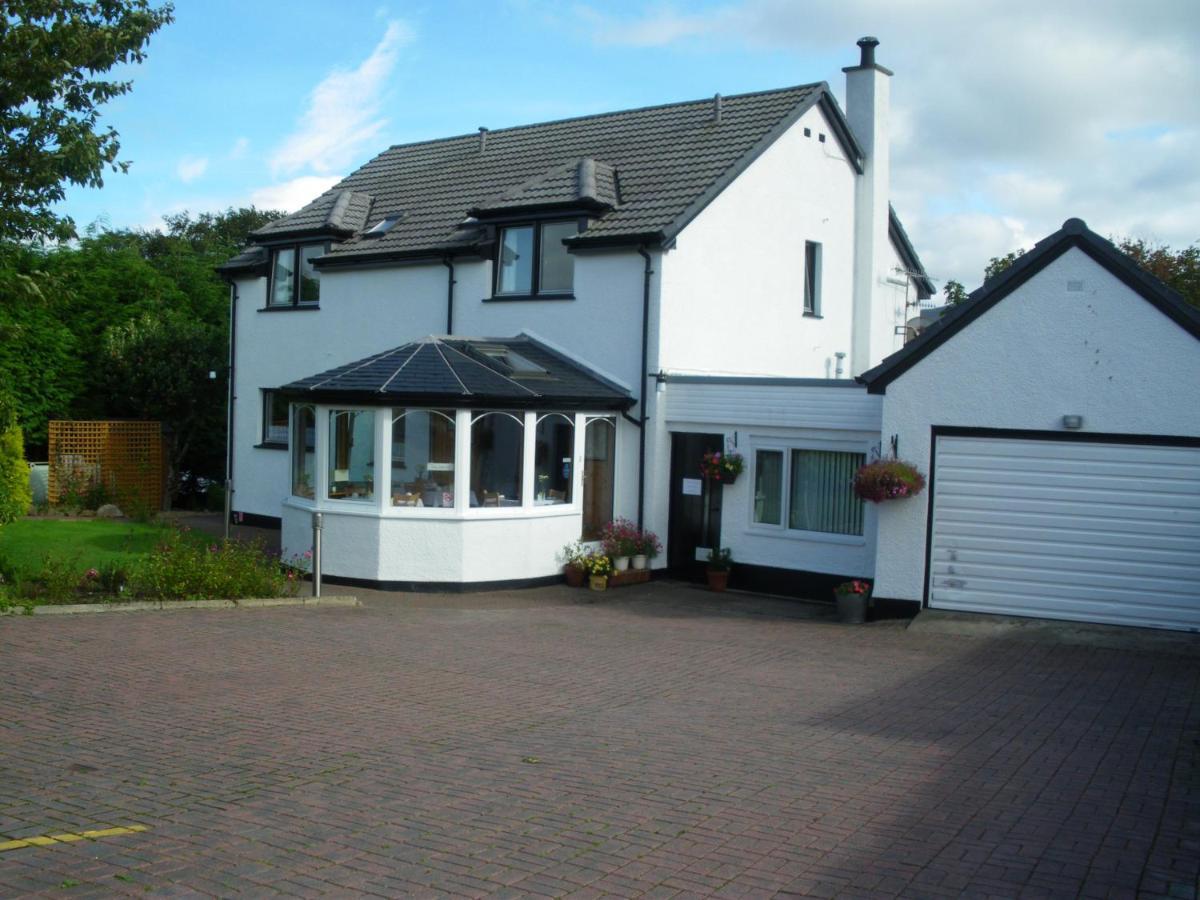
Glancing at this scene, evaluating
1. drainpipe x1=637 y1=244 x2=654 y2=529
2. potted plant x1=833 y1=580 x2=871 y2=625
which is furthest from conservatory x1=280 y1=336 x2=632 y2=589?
potted plant x1=833 y1=580 x2=871 y2=625

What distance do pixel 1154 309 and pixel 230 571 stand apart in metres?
11.8

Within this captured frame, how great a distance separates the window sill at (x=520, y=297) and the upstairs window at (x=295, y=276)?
4934mm

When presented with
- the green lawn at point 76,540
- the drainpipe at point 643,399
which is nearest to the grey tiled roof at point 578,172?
the drainpipe at point 643,399

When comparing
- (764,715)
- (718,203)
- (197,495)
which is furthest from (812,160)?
(197,495)

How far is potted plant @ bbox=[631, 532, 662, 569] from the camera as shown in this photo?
18.9 m

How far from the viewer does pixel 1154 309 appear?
13.9 metres

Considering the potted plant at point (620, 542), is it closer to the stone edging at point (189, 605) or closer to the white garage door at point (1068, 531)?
the stone edging at point (189, 605)

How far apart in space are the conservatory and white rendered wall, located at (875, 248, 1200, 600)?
16.7 feet

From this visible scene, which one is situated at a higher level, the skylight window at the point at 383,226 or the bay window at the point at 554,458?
the skylight window at the point at 383,226

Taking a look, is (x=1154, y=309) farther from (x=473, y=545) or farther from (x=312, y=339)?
(x=312, y=339)

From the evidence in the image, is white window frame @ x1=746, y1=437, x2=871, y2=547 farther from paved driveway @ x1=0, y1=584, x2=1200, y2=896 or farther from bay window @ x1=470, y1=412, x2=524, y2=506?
paved driveway @ x1=0, y1=584, x2=1200, y2=896

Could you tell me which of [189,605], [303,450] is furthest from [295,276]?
[189,605]

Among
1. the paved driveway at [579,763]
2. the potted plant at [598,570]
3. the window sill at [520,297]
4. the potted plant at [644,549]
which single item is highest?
the window sill at [520,297]

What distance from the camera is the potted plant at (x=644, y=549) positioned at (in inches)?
746
